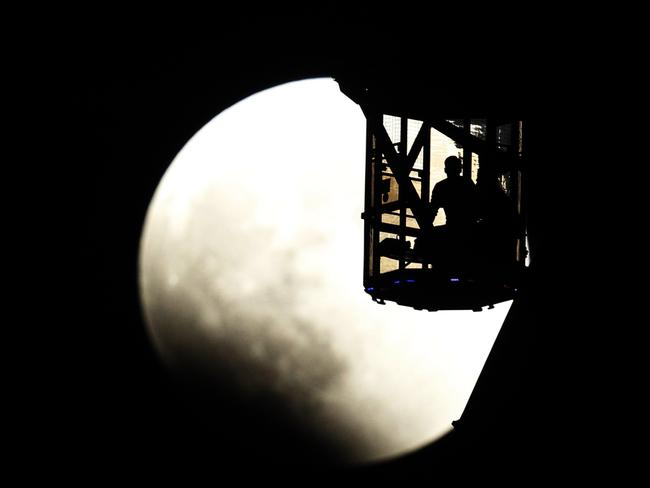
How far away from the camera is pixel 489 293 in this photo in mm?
15180

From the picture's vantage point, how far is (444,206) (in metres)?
15.0

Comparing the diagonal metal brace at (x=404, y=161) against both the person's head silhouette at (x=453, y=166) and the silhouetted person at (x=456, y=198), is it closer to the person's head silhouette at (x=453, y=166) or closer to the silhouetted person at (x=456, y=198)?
the silhouetted person at (x=456, y=198)

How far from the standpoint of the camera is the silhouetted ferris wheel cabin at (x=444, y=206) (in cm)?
1496

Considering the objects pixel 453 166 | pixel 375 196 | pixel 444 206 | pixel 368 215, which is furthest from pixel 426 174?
pixel 368 215

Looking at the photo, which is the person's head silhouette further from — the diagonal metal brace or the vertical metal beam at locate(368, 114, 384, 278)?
the vertical metal beam at locate(368, 114, 384, 278)

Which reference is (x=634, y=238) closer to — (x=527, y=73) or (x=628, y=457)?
(x=628, y=457)

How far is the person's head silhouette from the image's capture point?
1513 centimetres

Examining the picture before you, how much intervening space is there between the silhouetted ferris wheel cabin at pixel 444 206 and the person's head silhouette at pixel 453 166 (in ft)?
0.06

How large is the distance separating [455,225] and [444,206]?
1.34 ft

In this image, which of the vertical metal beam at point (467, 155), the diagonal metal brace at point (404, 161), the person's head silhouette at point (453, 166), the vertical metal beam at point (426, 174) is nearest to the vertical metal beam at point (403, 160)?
the diagonal metal brace at point (404, 161)

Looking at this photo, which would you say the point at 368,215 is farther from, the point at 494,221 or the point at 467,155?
the point at 494,221

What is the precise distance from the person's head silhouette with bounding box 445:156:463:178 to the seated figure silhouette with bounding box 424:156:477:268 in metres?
0.02

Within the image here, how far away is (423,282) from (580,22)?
23.1 feet

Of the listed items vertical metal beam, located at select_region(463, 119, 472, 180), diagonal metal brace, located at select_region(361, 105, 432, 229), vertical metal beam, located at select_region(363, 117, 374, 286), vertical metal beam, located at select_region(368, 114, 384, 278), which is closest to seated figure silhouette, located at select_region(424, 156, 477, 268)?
vertical metal beam, located at select_region(463, 119, 472, 180)
